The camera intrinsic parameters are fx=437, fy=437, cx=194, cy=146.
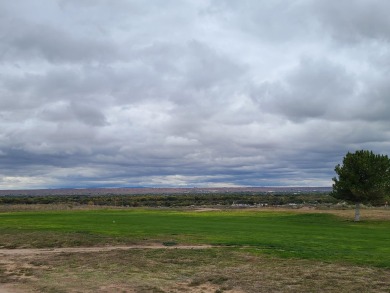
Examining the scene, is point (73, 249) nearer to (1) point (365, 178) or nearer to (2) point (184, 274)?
(2) point (184, 274)

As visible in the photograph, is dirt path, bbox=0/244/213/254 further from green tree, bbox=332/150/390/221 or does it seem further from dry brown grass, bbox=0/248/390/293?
green tree, bbox=332/150/390/221

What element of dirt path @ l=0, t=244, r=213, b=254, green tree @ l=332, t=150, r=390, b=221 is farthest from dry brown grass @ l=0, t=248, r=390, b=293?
green tree @ l=332, t=150, r=390, b=221

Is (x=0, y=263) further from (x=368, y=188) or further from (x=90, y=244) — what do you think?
(x=368, y=188)

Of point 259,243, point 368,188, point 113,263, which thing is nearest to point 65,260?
point 113,263

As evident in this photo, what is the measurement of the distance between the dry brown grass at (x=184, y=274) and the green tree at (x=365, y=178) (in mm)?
37875

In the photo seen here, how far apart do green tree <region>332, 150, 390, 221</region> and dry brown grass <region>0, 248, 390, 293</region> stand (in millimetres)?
37875

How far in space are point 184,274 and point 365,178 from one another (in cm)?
4538

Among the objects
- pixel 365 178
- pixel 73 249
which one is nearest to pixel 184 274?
pixel 73 249

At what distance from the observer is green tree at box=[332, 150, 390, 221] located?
5691 cm

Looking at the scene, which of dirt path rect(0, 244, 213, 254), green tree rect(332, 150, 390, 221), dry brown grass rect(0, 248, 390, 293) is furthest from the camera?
green tree rect(332, 150, 390, 221)

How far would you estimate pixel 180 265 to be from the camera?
2088 cm

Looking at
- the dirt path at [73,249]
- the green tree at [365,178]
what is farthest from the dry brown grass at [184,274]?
the green tree at [365,178]

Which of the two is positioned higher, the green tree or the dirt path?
the green tree

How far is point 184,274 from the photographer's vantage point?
61.2ft
